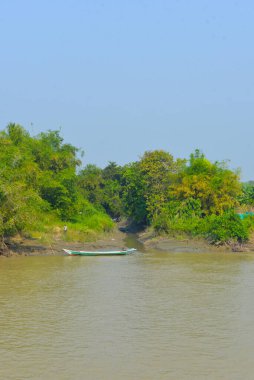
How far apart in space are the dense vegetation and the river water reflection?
3.74m

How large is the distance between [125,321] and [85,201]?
25.7 m

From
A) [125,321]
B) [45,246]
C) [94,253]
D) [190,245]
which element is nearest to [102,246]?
[94,253]

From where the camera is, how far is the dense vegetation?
95.3 feet

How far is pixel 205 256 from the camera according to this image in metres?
32.0

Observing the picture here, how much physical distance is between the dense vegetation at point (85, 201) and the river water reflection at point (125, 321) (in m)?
3.74

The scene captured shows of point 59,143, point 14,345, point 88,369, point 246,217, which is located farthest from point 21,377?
point 59,143

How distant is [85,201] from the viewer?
41406mm

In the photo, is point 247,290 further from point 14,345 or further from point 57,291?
point 14,345

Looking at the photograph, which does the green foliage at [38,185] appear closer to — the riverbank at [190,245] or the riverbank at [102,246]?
the riverbank at [102,246]

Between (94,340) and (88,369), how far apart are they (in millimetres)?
2328

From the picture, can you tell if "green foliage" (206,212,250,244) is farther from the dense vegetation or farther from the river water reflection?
the river water reflection

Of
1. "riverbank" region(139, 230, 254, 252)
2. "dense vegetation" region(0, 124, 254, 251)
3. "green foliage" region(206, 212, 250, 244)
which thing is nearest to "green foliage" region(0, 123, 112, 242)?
"dense vegetation" region(0, 124, 254, 251)

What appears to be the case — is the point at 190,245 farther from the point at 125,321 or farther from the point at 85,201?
the point at 125,321

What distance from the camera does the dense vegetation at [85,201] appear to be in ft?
A: 95.3
